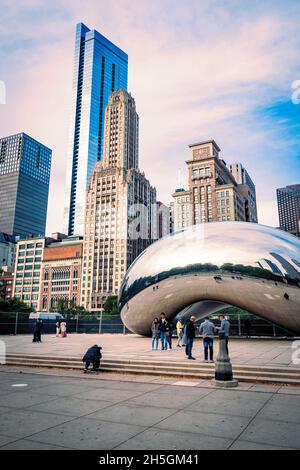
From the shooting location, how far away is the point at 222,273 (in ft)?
53.4

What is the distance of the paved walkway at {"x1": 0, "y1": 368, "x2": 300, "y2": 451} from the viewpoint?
461 cm

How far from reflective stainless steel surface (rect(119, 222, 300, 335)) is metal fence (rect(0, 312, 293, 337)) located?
11.1 ft

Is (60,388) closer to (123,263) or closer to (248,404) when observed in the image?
(248,404)

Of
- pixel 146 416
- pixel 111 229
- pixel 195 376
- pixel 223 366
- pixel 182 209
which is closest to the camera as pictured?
pixel 146 416

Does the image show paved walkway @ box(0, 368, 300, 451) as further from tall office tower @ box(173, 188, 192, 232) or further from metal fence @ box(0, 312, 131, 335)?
tall office tower @ box(173, 188, 192, 232)

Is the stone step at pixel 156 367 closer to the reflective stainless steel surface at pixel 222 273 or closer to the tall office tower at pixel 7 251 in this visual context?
the reflective stainless steel surface at pixel 222 273

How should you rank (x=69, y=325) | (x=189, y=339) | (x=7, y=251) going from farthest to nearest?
(x=7, y=251), (x=69, y=325), (x=189, y=339)

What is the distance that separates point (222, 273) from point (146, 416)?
36.0 ft

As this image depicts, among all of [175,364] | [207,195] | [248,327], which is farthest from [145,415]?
[207,195]

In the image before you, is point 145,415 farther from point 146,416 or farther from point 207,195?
point 207,195

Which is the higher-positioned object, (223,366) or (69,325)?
(69,325)

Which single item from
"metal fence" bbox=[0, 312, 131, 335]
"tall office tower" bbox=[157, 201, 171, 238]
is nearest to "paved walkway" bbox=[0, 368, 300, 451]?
"metal fence" bbox=[0, 312, 131, 335]

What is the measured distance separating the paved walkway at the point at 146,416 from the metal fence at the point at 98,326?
1187 cm
